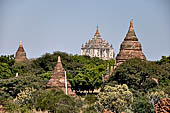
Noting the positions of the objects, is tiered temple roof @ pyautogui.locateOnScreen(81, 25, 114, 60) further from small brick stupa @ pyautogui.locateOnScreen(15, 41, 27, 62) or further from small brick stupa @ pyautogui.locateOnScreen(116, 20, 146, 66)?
small brick stupa @ pyautogui.locateOnScreen(116, 20, 146, 66)

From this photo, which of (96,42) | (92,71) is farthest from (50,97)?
(96,42)

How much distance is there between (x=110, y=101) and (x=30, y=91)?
4781 mm

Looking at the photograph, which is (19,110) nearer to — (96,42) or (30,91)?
(30,91)

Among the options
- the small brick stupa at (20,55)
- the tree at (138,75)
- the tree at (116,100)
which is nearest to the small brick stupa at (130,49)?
the tree at (138,75)

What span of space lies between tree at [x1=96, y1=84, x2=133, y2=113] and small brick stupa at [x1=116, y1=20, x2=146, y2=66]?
48.9 ft

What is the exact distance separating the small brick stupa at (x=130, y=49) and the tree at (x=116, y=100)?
14915 mm

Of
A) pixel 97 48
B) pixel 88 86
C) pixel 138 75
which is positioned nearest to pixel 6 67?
pixel 88 86

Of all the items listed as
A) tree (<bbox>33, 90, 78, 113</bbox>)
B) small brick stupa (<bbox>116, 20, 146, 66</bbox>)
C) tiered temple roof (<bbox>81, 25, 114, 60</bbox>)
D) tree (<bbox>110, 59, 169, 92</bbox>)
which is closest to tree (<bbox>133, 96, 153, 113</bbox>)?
tree (<bbox>33, 90, 78, 113</bbox>)

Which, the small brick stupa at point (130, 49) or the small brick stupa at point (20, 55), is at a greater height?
the small brick stupa at point (20, 55)

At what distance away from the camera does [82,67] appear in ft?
157

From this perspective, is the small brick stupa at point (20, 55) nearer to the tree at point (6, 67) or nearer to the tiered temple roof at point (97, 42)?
the tree at point (6, 67)

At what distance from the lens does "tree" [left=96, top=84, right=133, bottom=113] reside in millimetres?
23219

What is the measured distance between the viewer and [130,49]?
39406mm

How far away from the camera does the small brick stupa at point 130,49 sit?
39156mm
